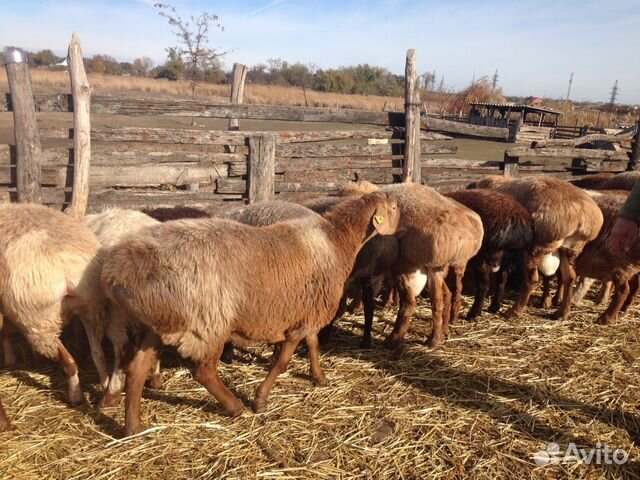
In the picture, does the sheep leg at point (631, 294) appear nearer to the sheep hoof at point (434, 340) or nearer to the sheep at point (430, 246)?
the sheep at point (430, 246)

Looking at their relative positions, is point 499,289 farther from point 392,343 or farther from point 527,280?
point 392,343

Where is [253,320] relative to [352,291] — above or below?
above

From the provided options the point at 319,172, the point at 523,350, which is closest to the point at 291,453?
the point at 523,350

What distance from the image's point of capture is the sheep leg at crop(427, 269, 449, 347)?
4.86 metres

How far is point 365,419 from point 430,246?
1671mm

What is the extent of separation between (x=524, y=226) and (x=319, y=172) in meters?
3.65

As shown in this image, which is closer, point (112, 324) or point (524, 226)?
point (112, 324)

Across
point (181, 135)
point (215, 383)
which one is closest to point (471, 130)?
point (181, 135)

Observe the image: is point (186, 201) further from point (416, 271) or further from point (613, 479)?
point (613, 479)

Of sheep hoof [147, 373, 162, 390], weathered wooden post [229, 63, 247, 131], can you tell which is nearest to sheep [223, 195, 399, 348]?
sheep hoof [147, 373, 162, 390]

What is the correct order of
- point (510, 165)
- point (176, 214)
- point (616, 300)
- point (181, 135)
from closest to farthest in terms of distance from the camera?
point (176, 214)
point (616, 300)
point (181, 135)
point (510, 165)

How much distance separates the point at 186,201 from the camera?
7086 mm

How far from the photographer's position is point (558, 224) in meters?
5.27

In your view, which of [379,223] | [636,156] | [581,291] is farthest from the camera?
[636,156]
